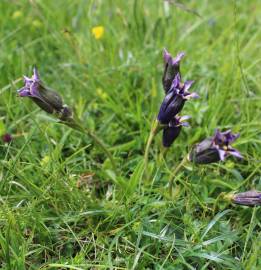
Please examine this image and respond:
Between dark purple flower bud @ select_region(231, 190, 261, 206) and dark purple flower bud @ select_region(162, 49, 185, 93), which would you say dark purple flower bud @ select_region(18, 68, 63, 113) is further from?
dark purple flower bud @ select_region(231, 190, 261, 206)

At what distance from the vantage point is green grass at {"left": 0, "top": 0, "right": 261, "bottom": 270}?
Result: 5.39 feet

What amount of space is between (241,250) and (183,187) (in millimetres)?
314

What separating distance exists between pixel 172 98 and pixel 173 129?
147mm

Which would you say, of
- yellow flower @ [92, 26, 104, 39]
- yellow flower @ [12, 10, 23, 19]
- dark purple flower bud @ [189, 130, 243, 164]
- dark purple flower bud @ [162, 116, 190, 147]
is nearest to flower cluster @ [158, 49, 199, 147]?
dark purple flower bud @ [162, 116, 190, 147]

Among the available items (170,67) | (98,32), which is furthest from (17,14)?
(170,67)

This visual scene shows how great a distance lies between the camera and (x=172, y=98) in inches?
65.7

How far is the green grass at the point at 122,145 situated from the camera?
5.39 feet

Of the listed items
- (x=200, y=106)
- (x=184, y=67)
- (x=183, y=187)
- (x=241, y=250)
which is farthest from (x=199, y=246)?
(x=184, y=67)

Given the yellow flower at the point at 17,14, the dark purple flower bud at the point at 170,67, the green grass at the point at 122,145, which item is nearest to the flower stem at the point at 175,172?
the green grass at the point at 122,145

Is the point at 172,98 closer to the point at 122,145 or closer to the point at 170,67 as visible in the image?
the point at 170,67

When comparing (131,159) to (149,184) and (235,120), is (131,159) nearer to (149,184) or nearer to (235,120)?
(149,184)

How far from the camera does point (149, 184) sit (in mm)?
1858

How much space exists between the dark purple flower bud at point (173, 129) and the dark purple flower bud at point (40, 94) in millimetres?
391

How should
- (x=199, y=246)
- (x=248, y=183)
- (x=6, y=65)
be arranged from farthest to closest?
(x=6, y=65) → (x=248, y=183) → (x=199, y=246)
